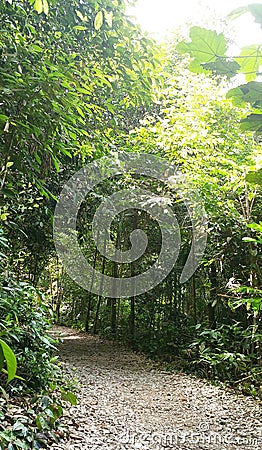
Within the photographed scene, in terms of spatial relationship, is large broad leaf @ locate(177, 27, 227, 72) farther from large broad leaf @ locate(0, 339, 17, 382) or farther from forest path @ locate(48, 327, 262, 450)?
forest path @ locate(48, 327, 262, 450)

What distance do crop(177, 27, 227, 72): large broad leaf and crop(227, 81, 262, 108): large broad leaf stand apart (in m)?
0.06

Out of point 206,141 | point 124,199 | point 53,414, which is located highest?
point 206,141

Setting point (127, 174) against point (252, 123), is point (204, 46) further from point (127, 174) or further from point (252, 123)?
point (127, 174)

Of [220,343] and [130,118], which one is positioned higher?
[130,118]

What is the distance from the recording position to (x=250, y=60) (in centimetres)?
47


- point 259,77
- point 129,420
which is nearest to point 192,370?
point 129,420

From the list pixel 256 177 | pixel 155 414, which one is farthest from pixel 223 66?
pixel 155 414

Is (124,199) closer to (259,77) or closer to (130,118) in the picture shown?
(130,118)

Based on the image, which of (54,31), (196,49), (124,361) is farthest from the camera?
(124,361)

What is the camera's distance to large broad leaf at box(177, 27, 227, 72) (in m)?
0.42

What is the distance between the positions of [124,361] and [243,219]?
3042 millimetres

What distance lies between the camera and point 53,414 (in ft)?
7.31

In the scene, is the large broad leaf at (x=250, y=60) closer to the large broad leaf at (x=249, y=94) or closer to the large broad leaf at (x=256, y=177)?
the large broad leaf at (x=249, y=94)

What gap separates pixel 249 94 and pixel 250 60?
41 millimetres
